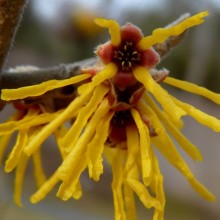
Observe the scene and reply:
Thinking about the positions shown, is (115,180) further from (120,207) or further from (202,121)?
(202,121)

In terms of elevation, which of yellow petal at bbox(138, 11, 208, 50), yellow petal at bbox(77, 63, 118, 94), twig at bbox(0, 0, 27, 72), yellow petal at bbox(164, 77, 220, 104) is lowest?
yellow petal at bbox(164, 77, 220, 104)

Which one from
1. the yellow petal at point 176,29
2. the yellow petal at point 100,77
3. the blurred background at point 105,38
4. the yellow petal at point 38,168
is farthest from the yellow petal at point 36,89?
the blurred background at point 105,38

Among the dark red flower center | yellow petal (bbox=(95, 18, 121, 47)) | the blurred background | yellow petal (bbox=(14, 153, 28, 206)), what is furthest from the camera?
the blurred background

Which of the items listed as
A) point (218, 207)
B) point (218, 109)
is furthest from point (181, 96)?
point (218, 207)

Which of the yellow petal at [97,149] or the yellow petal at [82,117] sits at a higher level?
the yellow petal at [82,117]

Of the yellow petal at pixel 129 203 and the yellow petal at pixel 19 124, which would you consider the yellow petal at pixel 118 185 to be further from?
the yellow petal at pixel 19 124

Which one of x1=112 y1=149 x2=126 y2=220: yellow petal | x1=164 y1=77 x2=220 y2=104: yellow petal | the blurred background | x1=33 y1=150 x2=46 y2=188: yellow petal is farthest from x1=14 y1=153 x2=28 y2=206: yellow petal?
the blurred background

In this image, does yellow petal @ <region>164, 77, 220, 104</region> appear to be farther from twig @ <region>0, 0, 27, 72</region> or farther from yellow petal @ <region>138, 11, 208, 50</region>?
twig @ <region>0, 0, 27, 72</region>
